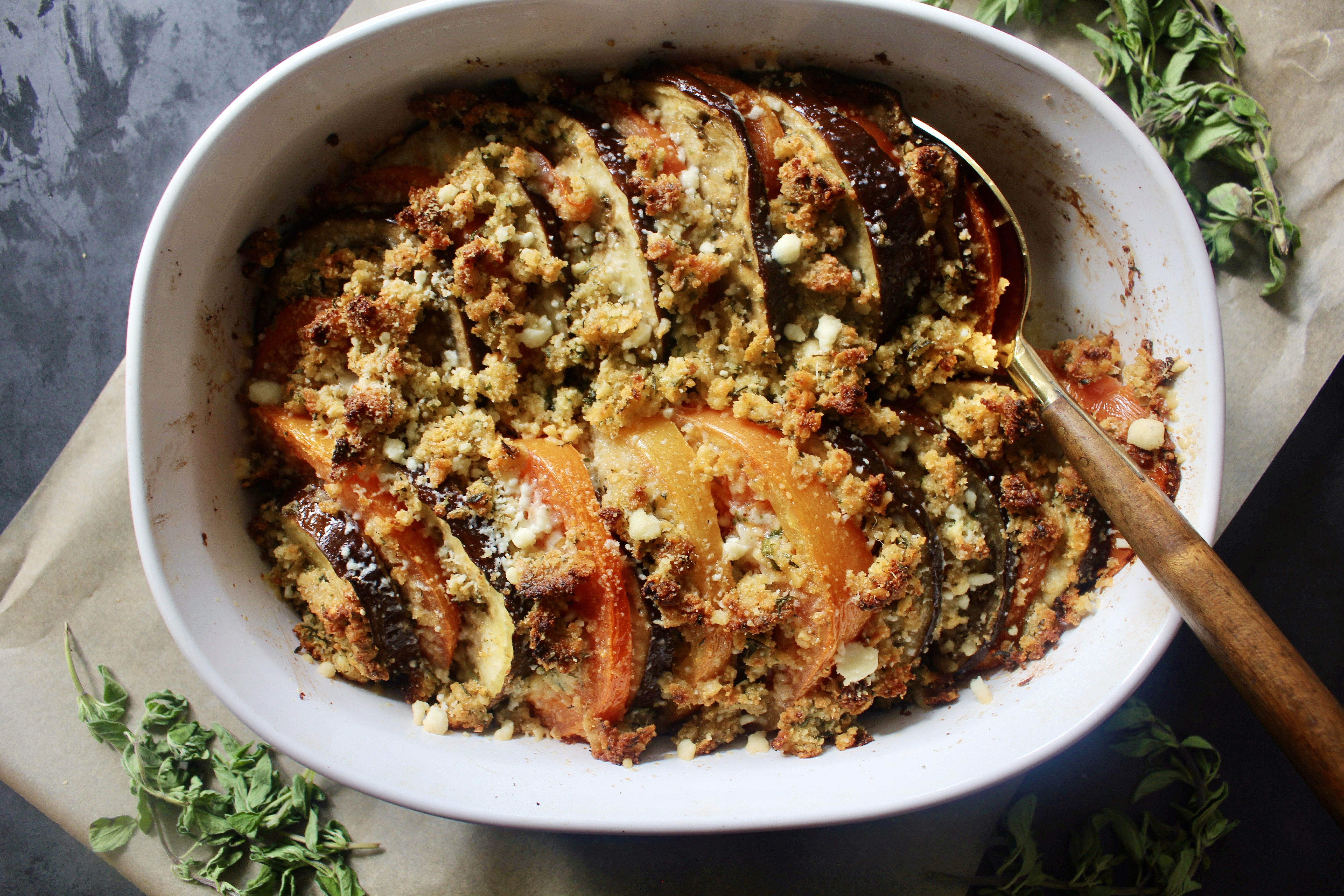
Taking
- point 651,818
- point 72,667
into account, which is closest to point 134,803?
point 72,667

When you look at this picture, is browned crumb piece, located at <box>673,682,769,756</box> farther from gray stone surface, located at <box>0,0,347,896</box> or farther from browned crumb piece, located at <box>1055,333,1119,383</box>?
gray stone surface, located at <box>0,0,347,896</box>

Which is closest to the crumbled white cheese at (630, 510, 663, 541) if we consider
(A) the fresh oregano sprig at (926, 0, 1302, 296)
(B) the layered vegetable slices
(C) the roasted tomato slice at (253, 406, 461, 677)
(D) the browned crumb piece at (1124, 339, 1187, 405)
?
(B) the layered vegetable slices

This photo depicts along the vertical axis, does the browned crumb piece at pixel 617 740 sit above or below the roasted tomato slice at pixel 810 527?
below

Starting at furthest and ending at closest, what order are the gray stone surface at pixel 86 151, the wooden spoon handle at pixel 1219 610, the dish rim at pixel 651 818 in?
1. the gray stone surface at pixel 86 151
2. the dish rim at pixel 651 818
3. the wooden spoon handle at pixel 1219 610

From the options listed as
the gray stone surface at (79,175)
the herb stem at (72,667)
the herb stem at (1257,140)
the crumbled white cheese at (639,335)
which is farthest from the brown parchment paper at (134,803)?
the herb stem at (1257,140)

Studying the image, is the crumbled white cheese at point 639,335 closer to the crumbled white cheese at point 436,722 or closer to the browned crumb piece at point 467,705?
the browned crumb piece at point 467,705

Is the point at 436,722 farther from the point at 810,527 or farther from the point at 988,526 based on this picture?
the point at 988,526

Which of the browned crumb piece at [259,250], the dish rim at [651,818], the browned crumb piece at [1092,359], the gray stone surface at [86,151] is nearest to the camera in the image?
the dish rim at [651,818]
